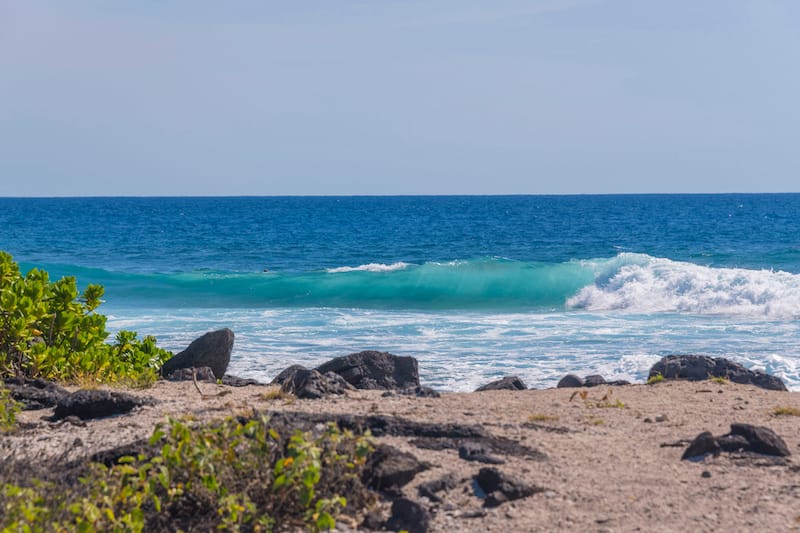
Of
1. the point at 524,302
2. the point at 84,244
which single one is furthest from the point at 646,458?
the point at 84,244

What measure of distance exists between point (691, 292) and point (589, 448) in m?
19.9

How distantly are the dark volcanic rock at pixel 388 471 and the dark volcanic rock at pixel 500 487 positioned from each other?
40cm

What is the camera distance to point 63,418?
21.4 feet

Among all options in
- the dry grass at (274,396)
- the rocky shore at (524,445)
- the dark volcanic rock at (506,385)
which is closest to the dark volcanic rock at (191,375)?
the rocky shore at (524,445)

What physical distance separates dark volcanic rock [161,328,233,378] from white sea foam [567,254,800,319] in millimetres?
13912

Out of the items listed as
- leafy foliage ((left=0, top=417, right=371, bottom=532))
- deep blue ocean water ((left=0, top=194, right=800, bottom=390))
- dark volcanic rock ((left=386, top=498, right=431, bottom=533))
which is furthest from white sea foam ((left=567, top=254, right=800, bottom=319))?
leafy foliage ((left=0, top=417, right=371, bottom=532))

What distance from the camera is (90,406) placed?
6.59 m

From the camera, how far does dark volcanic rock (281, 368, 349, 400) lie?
762cm

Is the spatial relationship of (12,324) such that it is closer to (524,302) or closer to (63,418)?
(63,418)

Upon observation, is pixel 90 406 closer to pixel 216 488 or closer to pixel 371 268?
pixel 216 488

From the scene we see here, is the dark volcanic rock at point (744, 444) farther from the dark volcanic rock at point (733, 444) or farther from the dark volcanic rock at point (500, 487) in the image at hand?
the dark volcanic rock at point (500, 487)

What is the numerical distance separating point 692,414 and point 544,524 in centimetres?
327

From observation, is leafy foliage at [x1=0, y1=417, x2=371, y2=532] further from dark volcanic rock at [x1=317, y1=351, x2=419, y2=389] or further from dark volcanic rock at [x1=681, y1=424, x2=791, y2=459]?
dark volcanic rock at [x1=317, y1=351, x2=419, y2=389]

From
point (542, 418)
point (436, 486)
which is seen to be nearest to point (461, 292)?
point (542, 418)
